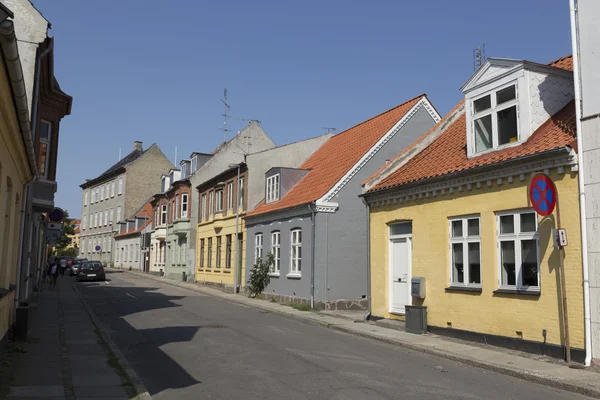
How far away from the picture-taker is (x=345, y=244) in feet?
71.0

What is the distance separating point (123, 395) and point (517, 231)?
851 cm

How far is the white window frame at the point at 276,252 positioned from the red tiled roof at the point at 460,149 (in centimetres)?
870

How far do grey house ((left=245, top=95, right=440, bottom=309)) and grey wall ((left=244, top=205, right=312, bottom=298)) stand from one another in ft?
0.13

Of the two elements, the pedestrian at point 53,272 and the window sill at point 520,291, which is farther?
the pedestrian at point 53,272

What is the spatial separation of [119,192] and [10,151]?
56.1 meters

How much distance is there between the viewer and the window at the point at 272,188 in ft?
87.8

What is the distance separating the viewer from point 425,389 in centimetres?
839

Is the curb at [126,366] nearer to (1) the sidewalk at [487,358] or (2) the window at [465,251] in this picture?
(1) the sidewalk at [487,358]

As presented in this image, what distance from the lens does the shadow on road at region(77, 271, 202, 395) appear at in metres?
9.02

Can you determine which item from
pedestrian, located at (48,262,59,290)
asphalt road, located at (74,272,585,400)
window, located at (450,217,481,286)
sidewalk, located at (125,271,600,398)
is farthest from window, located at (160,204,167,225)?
window, located at (450,217,481,286)

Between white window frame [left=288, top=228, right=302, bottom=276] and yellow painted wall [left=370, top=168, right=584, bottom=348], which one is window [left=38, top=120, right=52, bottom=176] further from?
yellow painted wall [left=370, top=168, right=584, bottom=348]

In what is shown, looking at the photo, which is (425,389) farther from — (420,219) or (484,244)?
(420,219)

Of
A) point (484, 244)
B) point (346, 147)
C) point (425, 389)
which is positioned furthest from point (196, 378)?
point (346, 147)

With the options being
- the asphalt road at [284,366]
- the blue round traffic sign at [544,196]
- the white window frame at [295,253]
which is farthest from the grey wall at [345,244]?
the blue round traffic sign at [544,196]
